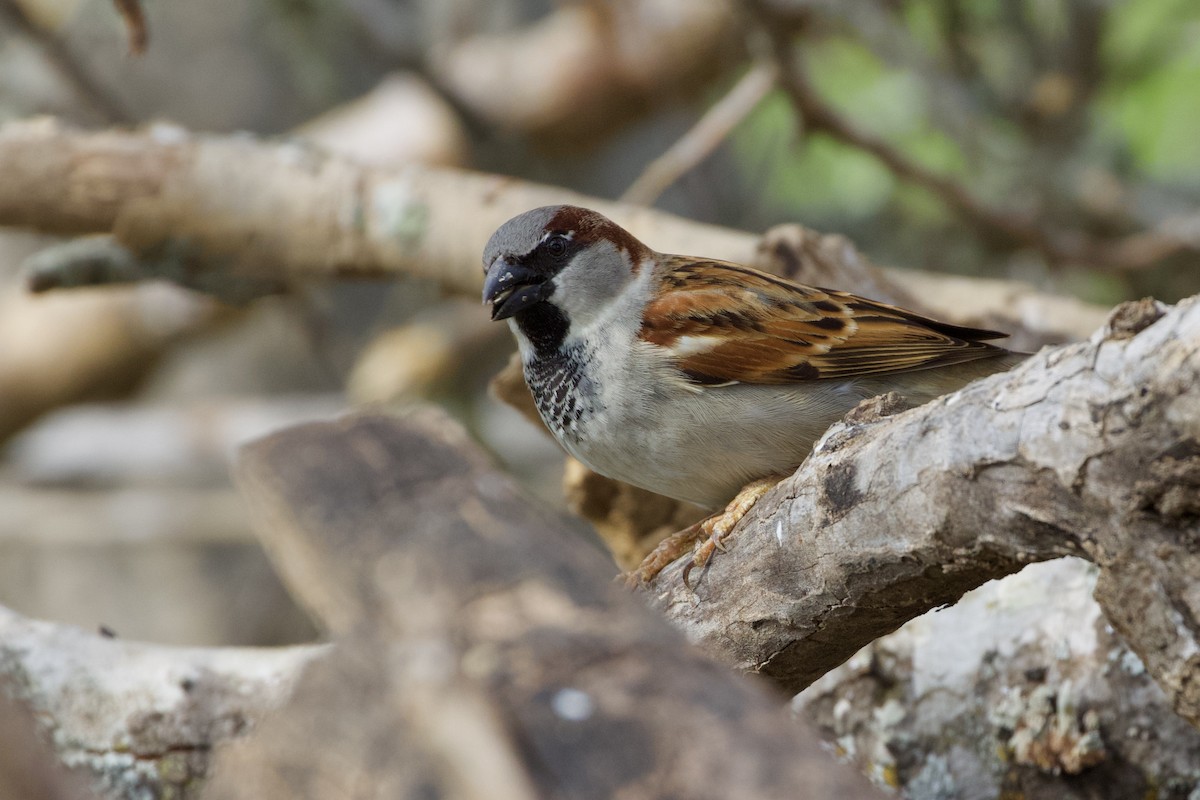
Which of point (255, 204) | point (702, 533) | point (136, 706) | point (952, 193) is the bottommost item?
point (136, 706)

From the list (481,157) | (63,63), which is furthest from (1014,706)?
(63,63)

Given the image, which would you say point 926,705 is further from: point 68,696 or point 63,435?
point 63,435

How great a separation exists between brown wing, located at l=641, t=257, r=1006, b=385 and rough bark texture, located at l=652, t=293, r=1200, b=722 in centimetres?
64

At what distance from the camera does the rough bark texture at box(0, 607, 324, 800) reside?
2607 mm

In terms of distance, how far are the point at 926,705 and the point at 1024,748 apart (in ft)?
0.77

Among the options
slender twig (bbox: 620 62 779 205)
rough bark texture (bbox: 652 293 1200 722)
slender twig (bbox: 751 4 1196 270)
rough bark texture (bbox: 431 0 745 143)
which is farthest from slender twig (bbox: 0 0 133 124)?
rough bark texture (bbox: 652 293 1200 722)

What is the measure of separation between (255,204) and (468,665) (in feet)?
11.1

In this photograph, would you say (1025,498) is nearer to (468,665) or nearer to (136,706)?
(468,665)

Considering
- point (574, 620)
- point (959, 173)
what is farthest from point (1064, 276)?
point (574, 620)

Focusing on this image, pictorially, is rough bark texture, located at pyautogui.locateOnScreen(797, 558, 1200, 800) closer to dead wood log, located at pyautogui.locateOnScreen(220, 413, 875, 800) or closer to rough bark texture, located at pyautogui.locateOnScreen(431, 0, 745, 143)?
dead wood log, located at pyautogui.locateOnScreen(220, 413, 875, 800)

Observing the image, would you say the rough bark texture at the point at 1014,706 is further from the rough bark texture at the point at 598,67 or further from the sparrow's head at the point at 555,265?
the rough bark texture at the point at 598,67

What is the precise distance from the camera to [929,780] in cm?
273

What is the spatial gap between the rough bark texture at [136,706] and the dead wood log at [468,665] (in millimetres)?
1348

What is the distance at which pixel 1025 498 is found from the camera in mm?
1566
